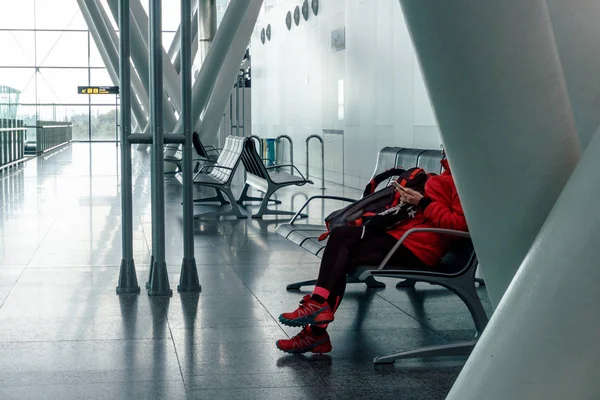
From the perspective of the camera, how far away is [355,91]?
1636cm

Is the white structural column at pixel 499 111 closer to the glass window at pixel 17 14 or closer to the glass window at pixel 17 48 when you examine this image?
the glass window at pixel 17 48

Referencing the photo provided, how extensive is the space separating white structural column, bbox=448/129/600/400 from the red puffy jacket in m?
3.06

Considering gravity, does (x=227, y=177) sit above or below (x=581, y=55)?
below

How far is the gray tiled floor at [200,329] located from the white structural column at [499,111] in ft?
6.73

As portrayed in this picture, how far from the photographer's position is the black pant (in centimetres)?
465

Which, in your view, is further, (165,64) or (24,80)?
(24,80)

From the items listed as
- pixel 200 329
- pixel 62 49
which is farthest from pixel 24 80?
pixel 200 329

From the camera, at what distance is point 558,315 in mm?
1540

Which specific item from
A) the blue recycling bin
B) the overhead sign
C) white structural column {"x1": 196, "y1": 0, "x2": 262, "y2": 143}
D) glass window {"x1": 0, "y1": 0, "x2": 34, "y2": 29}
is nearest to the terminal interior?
white structural column {"x1": 196, "y1": 0, "x2": 262, "y2": 143}

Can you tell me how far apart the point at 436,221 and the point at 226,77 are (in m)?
15.0

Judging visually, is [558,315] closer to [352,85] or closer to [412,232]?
[412,232]

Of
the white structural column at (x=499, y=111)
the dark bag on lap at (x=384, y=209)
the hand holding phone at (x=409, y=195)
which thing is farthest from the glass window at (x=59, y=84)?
the white structural column at (x=499, y=111)

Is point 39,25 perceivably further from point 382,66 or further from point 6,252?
point 6,252

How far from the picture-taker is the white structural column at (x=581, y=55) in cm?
186
